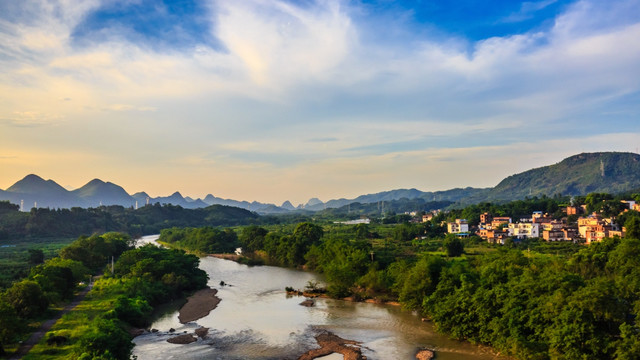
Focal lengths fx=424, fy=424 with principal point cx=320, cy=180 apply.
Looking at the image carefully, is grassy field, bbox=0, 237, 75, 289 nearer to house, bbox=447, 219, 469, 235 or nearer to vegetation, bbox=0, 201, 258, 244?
vegetation, bbox=0, 201, 258, 244

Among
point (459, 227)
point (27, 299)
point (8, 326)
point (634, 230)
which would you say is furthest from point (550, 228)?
point (8, 326)

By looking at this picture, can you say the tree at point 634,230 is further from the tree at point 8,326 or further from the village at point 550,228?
the tree at point 8,326

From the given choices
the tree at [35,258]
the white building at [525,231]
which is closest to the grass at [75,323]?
the tree at [35,258]

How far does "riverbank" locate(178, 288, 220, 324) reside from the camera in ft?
89.7

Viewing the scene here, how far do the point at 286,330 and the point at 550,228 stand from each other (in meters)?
46.9

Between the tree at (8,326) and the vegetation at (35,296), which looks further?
the vegetation at (35,296)

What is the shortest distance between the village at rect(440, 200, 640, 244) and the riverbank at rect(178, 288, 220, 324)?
36.3 meters

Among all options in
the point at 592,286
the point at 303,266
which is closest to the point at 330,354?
the point at 592,286

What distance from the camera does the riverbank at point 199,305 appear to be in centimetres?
2733

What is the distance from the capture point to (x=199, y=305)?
30234 millimetres

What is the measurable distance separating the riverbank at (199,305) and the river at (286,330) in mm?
480

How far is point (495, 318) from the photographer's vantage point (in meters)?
19.3

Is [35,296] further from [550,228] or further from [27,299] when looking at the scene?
[550,228]

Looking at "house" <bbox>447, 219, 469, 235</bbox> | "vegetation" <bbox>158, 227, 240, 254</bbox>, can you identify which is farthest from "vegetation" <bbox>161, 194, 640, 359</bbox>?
"vegetation" <bbox>158, 227, 240, 254</bbox>
